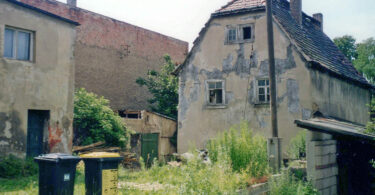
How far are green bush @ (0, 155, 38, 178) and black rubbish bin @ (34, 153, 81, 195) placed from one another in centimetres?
556

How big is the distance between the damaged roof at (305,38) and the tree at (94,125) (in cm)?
428

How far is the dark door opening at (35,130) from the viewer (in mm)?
14645

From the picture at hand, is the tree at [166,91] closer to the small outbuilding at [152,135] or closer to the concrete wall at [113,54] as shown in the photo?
the small outbuilding at [152,135]

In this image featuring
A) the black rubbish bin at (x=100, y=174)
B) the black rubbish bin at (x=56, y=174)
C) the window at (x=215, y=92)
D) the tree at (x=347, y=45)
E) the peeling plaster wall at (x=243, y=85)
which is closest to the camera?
the black rubbish bin at (x=56, y=174)

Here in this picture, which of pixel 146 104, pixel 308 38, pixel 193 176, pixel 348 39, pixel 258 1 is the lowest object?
pixel 193 176

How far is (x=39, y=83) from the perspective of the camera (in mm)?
14656

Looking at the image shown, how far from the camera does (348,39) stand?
37.8m

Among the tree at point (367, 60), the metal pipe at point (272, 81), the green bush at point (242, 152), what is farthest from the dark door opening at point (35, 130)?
the tree at point (367, 60)

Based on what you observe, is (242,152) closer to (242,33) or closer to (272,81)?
(272,81)

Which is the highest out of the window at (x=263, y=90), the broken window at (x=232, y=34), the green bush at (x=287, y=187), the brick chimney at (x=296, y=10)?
the brick chimney at (x=296, y=10)

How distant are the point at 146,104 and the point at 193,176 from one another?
21.1 meters

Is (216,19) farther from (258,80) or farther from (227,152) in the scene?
(227,152)

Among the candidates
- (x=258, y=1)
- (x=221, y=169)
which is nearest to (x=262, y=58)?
(x=258, y=1)

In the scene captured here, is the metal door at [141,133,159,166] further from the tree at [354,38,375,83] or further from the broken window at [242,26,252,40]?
the tree at [354,38,375,83]
